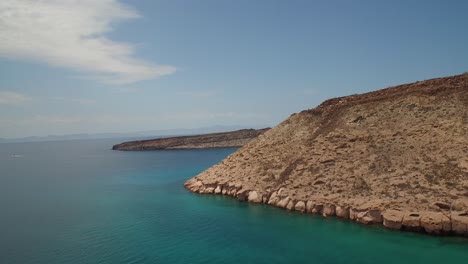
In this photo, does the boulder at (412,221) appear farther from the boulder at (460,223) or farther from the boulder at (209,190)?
the boulder at (209,190)

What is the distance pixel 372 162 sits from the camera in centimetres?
3341

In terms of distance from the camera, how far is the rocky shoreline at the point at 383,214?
24.0m

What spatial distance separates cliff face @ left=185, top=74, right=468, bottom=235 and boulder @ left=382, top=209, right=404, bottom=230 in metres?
0.07

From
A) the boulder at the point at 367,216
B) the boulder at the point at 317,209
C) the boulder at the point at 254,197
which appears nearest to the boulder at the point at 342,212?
the boulder at the point at 367,216

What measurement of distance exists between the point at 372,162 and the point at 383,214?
24.8 feet

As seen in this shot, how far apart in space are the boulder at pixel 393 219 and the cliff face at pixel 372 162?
68 millimetres

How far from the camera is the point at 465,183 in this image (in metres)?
27.0

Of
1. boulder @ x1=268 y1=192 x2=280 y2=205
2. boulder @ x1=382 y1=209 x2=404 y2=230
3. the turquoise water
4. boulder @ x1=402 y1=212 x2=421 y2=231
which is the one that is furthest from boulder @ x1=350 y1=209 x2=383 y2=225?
boulder @ x1=268 y1=192 x2=280 y2=205

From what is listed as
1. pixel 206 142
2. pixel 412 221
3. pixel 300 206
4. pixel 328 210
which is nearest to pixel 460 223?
pixel 412 221

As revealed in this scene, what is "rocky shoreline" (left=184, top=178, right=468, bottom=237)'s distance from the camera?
23994mm

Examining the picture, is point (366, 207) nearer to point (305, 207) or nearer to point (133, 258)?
point (305, 207)

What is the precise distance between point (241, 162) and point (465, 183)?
24.2 m

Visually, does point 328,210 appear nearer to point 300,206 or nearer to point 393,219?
point 300,206

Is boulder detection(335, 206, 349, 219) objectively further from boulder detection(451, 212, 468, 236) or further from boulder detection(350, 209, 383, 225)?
boulder detection(451, 212, 468, 236)
